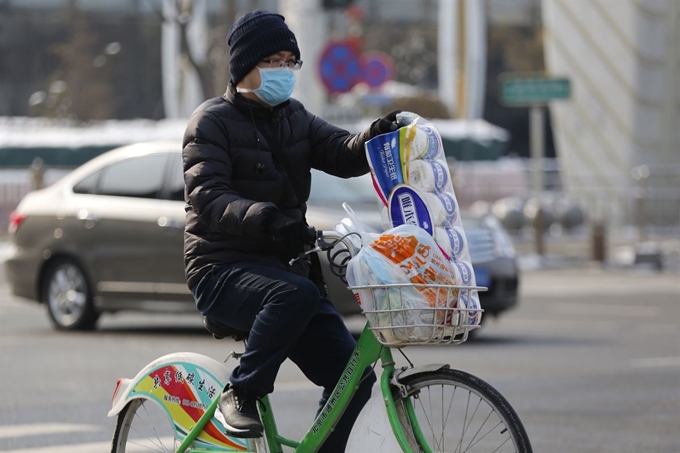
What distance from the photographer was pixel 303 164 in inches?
196

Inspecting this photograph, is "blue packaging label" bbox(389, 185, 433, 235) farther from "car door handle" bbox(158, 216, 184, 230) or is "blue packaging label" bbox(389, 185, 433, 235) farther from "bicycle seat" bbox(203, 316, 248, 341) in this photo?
"car door handle" bbox(158, 216, 184, 230)

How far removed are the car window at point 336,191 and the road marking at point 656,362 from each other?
2.70 m

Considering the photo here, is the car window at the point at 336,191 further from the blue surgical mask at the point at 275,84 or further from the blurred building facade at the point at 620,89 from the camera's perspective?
the blurred building facade at the point at 620,89

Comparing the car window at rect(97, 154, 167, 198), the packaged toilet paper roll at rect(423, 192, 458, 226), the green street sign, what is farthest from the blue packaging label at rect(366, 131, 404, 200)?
the green street sign

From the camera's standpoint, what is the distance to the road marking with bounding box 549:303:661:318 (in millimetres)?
15294

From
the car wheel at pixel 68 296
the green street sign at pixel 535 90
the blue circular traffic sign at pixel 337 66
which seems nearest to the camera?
the car wheel at pixel 68 296

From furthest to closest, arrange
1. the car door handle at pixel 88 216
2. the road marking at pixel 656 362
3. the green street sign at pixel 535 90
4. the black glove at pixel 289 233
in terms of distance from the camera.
A: 1. the green street sign at pixel 535 90
2. the car door handle at pixel 88 216
3. the road marking at pixel 656 362
4. the black glove at pixel 289 233

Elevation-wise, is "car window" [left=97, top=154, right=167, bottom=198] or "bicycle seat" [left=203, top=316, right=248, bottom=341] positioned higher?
"bicycle seat" [left=203, top=316, right=248, bottom=341]

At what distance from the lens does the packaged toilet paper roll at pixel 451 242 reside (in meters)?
4.55

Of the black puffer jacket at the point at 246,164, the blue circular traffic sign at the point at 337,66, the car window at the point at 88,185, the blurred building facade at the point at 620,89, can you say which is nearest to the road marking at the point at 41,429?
Answer: the black puffer jacket at the point at 246,164

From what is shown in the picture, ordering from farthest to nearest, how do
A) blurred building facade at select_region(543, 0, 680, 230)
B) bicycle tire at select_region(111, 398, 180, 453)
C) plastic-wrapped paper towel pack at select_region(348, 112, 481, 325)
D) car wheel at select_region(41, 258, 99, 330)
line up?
1. blurred building facade at select_region(543, 0, 680, 230)
2. car wheel at select_region(41, 258, 99, 330)
3. bicycle tire at select_region(111, 398, 180, 453)
4. plastic-wrapped paper towel pack at select_region(348, 112, 481, 325)

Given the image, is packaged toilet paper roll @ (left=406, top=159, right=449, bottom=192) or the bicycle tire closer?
packaged toilet paper roll @ (left=406, top=159, right=449, bottom=192)

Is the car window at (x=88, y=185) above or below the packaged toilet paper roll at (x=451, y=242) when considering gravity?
below

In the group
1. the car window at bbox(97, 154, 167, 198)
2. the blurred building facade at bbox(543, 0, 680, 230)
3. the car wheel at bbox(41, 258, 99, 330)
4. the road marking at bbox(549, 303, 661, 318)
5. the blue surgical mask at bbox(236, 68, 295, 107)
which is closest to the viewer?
the blue surgical mask at bbox(236, 68, 295, 107)
